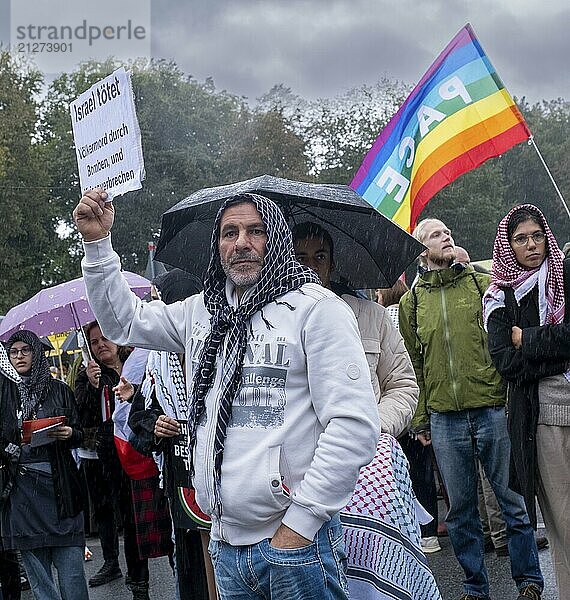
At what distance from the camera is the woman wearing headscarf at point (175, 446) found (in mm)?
4852

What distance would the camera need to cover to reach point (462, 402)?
19.3 ft

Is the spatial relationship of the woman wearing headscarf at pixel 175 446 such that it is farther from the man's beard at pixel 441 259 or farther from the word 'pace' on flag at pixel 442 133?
the word 'pace' on flag at pixel 442 133

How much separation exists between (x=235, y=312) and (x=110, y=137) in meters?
1.12

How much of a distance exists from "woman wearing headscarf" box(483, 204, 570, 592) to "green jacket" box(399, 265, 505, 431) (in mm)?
889

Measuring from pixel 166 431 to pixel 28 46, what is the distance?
35.0 m

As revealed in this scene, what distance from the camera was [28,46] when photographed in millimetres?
36875

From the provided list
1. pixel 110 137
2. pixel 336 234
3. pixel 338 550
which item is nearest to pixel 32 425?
pixel 336 234

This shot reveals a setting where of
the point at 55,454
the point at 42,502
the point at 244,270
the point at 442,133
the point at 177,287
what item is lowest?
the point at 42,502

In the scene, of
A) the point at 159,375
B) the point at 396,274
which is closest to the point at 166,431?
the point at 159,375

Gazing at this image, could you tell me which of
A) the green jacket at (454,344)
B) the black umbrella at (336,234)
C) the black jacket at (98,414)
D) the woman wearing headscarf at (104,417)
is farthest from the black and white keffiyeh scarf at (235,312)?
the black jacket at (98,414)

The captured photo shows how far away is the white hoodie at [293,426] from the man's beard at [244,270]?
0.11 m

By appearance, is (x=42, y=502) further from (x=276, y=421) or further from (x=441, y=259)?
(x=276, y=421)

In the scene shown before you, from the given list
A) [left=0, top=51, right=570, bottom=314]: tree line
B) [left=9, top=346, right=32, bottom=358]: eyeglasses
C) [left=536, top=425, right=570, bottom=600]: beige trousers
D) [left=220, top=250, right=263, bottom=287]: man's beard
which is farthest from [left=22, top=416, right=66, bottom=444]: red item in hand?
[left=0, top=51, right=570, bottom=314]: tree line

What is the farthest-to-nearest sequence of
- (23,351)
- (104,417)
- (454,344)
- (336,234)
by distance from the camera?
(104,417) → (23,351) → (454,344) → (336,234)
